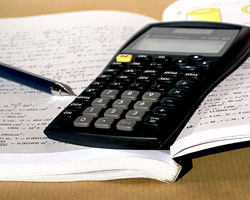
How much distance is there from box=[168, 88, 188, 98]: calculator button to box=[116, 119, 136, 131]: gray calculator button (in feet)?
0.15

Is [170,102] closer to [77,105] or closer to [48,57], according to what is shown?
[77,105]

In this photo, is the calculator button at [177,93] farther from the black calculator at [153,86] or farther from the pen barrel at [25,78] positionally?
the pen barrel at [25,78]

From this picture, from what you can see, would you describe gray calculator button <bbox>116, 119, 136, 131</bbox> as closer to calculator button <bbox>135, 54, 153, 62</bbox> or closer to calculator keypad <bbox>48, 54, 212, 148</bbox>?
calculator keypad <bbox>48, 54, 212, 148</bbox>

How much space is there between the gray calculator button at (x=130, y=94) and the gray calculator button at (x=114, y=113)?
0.06ft

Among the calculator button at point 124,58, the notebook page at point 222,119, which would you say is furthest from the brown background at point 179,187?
the calculator button at point 124,58

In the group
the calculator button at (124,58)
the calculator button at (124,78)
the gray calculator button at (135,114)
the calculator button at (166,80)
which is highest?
the calculator button at (166,80)

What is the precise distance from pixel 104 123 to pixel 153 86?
0.07 metres

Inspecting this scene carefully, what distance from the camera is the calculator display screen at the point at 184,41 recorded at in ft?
1.59

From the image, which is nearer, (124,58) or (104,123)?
(104,123)

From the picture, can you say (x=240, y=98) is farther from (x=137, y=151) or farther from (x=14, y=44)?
(x=14, y=44)

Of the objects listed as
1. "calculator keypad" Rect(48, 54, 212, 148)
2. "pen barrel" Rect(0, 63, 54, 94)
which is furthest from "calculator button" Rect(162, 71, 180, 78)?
"pen barrel" Rect(0, 63, 54, 94)

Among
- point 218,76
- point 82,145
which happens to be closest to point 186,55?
point 218,76

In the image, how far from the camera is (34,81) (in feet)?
1.60

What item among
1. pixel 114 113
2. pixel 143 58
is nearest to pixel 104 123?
pixel 114 113
